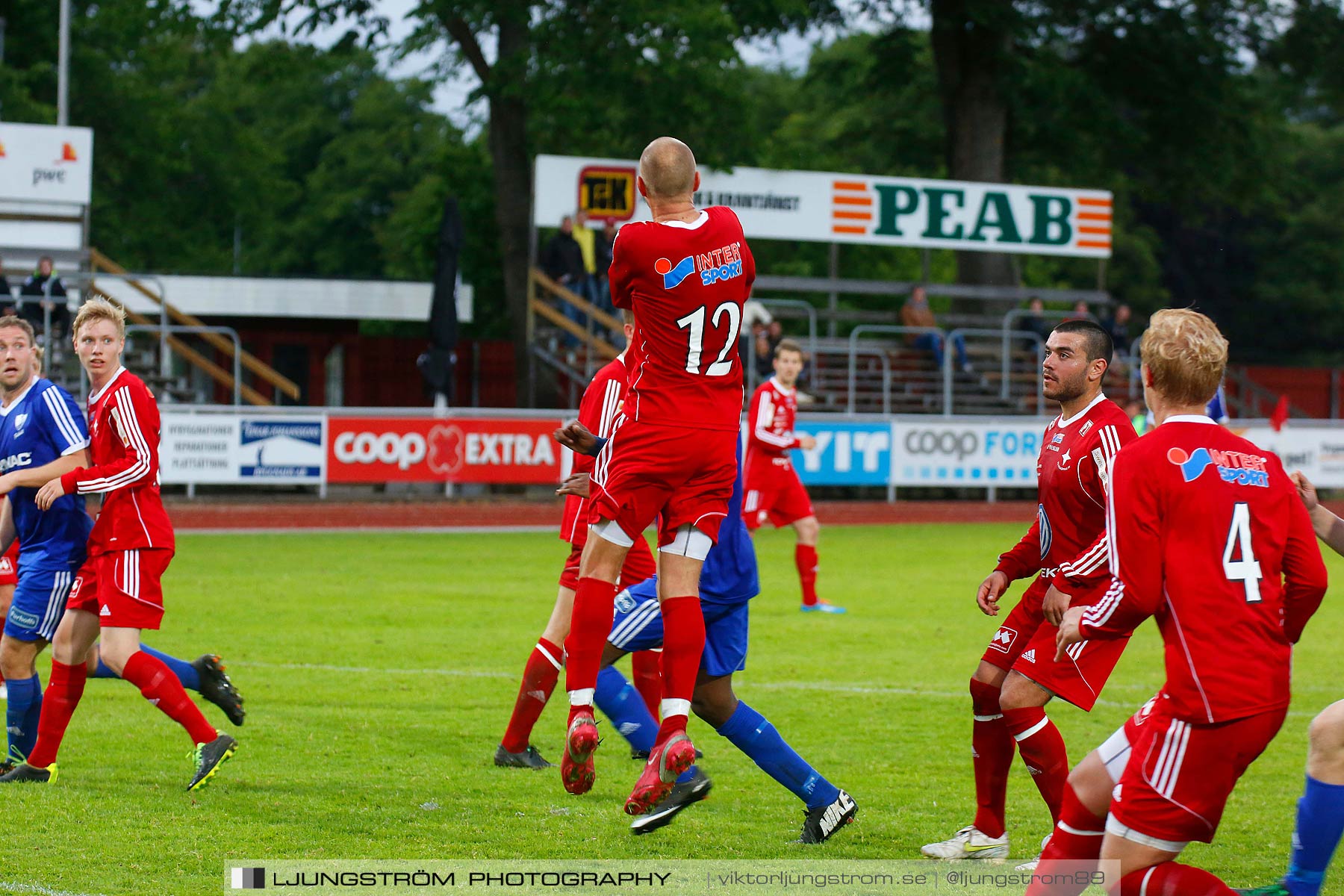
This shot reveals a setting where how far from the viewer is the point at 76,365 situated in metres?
23.8

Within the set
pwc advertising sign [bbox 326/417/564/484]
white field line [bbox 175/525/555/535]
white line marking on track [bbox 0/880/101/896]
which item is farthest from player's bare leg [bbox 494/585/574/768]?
pwc advertising sign [bbox 326/417/564/484]

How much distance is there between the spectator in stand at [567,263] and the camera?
2591 cm

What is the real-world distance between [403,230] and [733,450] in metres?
51.2

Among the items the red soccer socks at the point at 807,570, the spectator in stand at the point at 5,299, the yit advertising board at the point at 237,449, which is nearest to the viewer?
the red soccer socks at the point at 807,570

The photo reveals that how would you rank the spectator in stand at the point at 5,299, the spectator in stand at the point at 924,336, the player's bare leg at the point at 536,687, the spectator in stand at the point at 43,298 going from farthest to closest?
the spectator in stand at the point at 924,336 → the spectator in stand at the point at 43,298 → the spectator in stand at the point at 5,299 → the player's bare leg at the point at 536,687

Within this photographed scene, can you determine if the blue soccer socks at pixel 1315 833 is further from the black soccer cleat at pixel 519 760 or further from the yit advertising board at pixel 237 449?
the yit advertising board at pixel 237 449

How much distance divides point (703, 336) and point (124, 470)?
2.62 metres

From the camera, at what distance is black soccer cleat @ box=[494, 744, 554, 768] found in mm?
7121

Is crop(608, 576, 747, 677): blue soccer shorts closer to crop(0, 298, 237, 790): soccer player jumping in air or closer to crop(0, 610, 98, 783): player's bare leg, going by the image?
crop(0, 298, 237, 790): soccer player jumping in air

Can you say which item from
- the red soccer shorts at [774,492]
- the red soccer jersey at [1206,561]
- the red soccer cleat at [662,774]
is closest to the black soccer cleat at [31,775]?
the red soccer cleat at [662,774]

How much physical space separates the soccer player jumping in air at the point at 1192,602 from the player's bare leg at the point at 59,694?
4.56 metres

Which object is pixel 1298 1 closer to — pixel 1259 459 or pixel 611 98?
pixel 611 98

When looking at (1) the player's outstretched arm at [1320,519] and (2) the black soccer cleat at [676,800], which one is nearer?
(1) the player's outstretched arm at [1320,519]

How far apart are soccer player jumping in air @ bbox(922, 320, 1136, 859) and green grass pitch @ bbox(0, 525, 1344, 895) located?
0.44 meters
